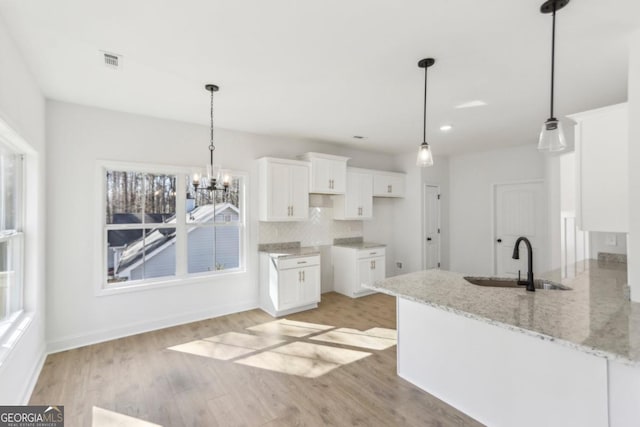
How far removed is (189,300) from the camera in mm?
4074

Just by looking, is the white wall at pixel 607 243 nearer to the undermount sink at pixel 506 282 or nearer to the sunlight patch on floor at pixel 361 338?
the undermount sink at pixel 506 282

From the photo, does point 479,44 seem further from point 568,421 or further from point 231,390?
point 231,390

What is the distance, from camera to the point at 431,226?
624 centimetres

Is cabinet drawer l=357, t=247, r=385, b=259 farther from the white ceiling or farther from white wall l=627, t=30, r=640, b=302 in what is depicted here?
white wall l=627, t=30, r=640, b=302

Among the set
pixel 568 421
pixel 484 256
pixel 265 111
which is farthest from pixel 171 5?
pixel 484 256

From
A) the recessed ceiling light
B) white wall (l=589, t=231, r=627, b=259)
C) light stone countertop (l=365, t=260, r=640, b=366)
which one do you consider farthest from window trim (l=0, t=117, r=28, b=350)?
white wall (l=589, t=231, r=627, b=259)

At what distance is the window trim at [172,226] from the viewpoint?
11.4 feet

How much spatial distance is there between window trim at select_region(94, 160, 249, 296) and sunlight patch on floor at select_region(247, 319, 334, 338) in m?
0.98

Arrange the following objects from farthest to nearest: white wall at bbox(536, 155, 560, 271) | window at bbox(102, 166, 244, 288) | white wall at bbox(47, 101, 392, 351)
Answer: white wall at bbox(536, 155, 560, 271)
window at bbox(102, 166, 244, 288)
white wall at bbox(47, 101, 392, 351)

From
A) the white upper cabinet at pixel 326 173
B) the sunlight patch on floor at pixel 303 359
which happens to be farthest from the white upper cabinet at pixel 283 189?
the sunlight patch on floor at pixel 303 359

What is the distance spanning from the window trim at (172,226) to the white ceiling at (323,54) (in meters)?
0.68

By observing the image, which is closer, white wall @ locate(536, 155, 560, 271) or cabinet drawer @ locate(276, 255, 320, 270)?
cabinet drawer @ locate(276, 255, 320, 270)

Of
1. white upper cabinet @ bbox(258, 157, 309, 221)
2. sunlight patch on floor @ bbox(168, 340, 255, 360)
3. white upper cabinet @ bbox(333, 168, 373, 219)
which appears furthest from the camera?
white upper cabinet @ bbox(333, 168, 373, 219)

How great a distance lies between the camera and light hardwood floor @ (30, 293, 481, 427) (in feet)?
7.14
